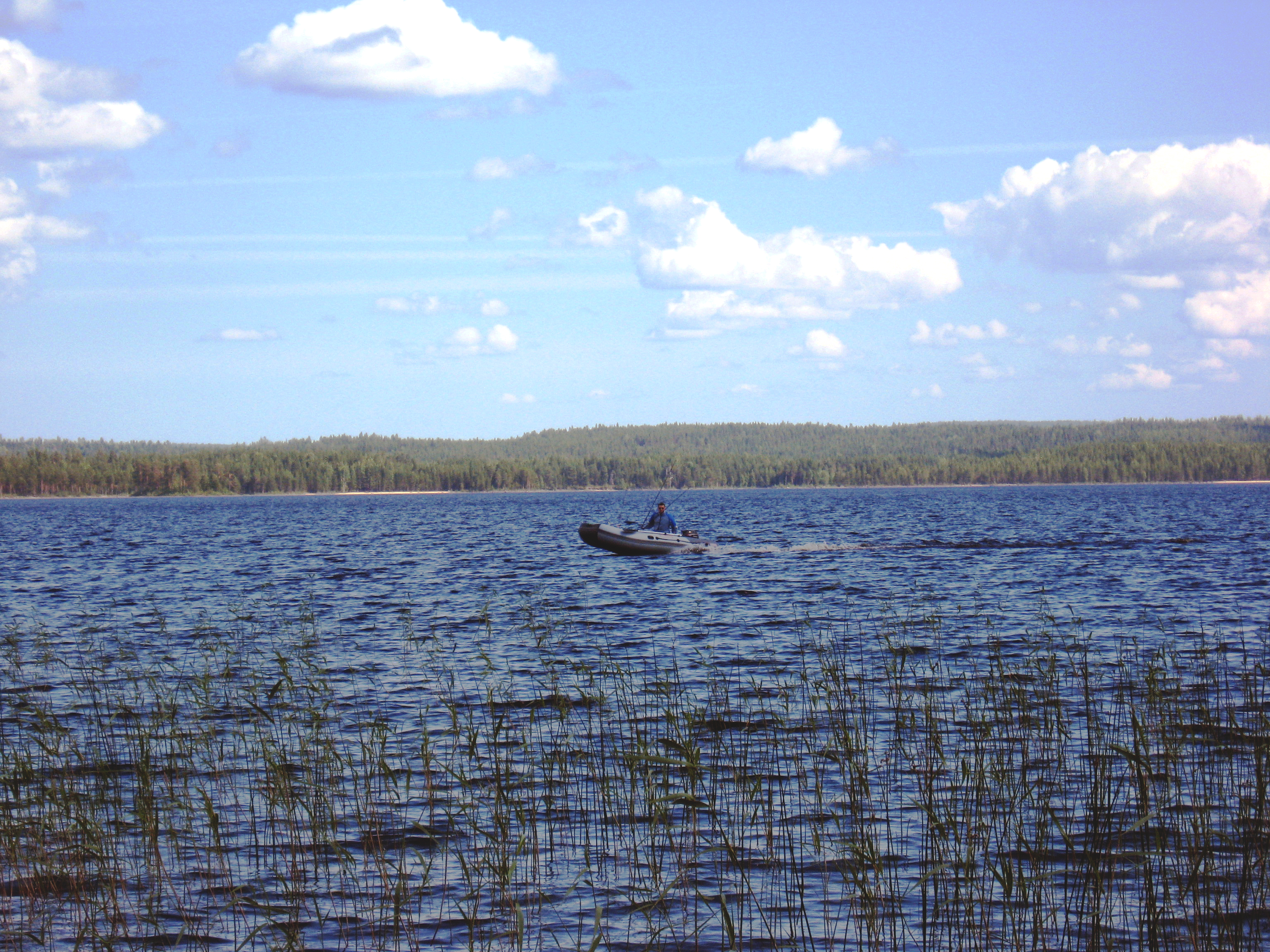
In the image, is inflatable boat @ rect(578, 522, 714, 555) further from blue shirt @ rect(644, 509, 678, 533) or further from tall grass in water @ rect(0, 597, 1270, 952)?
tall grass in water @ rect(0, 597, 1270, 952)

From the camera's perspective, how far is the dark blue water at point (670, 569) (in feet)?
89.6

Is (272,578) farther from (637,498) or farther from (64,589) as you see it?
(637,498)

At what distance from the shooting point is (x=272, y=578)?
1503 inches

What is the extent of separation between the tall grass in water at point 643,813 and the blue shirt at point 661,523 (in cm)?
2808

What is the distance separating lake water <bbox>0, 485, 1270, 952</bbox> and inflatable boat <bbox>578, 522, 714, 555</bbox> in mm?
16837

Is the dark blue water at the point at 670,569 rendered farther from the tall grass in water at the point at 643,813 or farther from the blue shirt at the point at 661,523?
the tall grass in water at the point at 643,813

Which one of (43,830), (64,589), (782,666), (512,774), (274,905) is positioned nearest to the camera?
(274,905)

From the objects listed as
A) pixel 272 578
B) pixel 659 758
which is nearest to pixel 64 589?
pixel 272 578

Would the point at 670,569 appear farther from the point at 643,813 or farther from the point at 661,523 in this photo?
the point at 643,813

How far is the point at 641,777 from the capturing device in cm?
1156

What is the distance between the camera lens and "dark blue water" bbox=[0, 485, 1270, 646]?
2731 centimetres

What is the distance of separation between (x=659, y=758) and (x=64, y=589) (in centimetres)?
3172

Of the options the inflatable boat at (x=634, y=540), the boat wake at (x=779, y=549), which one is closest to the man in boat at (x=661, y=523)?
the inflatable boat at (x=634, y=540)

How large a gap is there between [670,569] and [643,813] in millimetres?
30938
